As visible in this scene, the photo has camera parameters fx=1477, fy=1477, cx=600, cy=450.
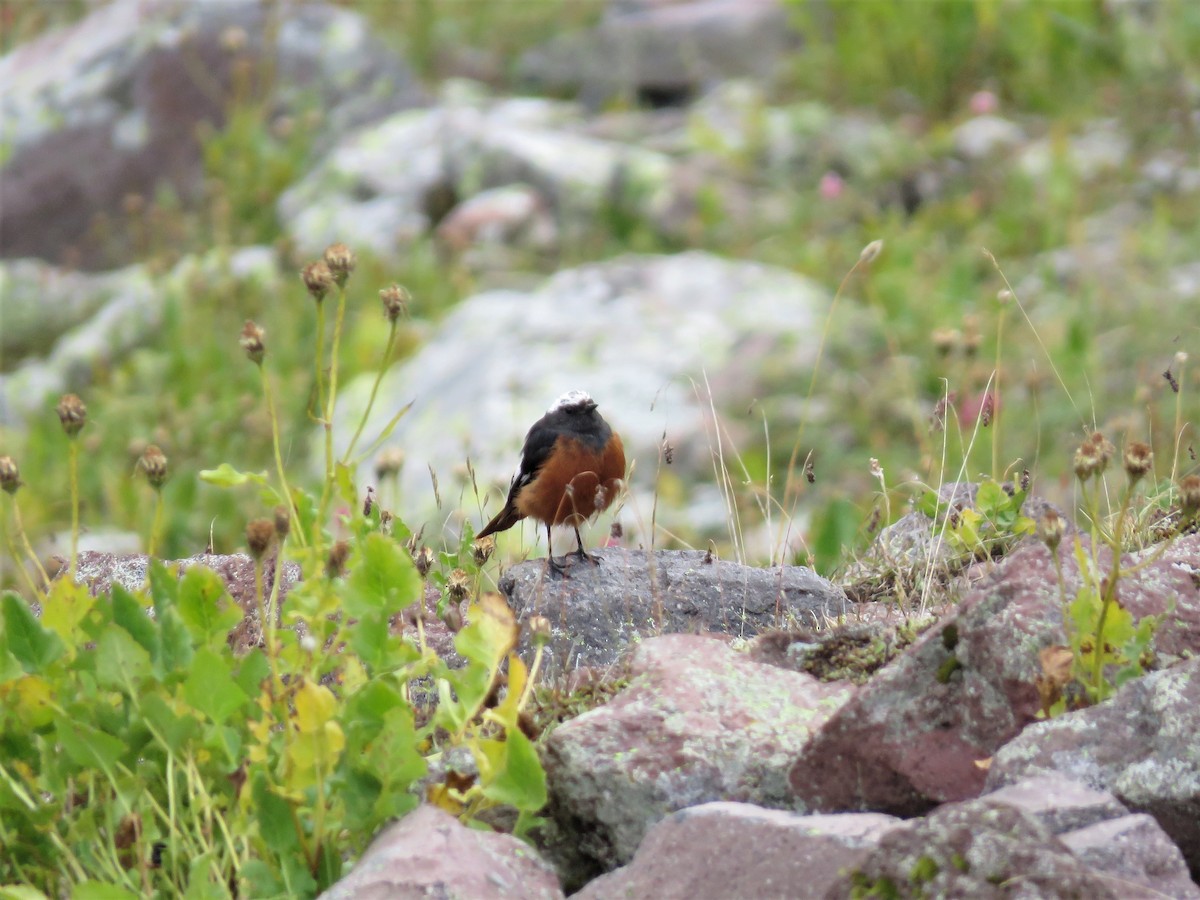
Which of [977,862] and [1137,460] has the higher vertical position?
[1137,460]

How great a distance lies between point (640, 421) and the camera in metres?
7.97

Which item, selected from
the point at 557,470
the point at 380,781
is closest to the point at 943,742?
the point at 380,781

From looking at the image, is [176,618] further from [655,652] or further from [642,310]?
[642,310]

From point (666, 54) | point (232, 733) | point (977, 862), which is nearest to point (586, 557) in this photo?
point (232, 733)

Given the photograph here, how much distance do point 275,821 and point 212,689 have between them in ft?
0.85

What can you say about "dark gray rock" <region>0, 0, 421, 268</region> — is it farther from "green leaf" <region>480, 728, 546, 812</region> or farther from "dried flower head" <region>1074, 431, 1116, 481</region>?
"dried flower head" <region>1074, 431, 1116, 481</region>

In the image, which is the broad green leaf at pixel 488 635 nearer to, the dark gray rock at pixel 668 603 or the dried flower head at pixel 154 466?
the dried flower head at pixel 154 466

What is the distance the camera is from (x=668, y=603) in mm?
3861

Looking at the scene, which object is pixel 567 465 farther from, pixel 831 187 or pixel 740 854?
pixel 831 187

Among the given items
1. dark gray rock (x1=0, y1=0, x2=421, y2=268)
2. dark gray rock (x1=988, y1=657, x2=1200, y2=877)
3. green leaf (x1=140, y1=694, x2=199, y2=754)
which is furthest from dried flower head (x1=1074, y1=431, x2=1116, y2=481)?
dark gray rock (x1=0, y1=0, x2=421, y2=268)

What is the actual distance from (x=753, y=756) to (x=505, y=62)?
1261 cm

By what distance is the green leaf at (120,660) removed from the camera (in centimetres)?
265

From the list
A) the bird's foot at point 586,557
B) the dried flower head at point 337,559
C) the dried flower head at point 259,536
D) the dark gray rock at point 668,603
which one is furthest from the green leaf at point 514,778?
the bird's foot at point 586,557

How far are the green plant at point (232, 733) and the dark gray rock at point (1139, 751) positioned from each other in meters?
0.87
